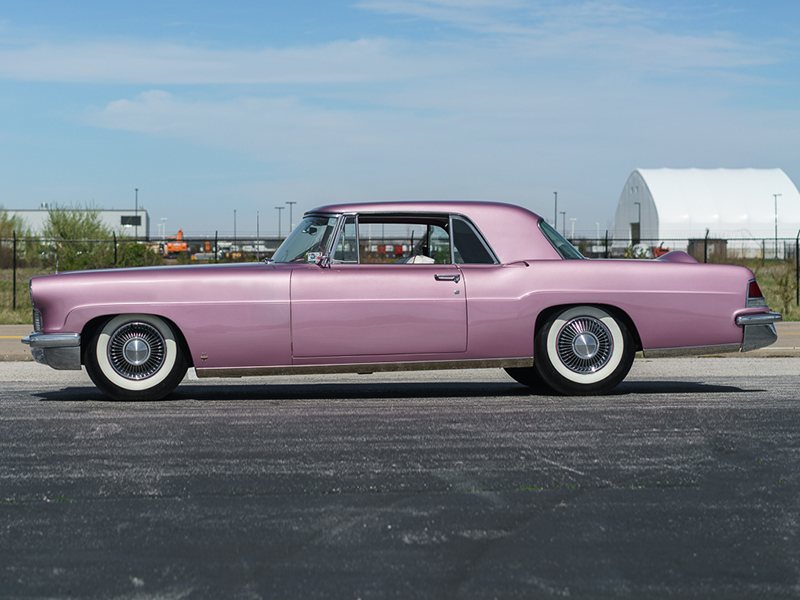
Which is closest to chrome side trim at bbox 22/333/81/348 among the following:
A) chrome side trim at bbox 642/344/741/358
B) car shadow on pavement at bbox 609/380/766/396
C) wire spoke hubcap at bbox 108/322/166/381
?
wire spoke hubcap at bbox 108/322/166/381

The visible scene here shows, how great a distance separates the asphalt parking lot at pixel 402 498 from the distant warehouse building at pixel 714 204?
6533cm

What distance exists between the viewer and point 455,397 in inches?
312

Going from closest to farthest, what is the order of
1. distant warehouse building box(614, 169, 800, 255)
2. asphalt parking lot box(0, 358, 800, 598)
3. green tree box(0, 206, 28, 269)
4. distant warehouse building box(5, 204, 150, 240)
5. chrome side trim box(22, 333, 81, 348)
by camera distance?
asphalt parking lot box(0, 358, 800, 598), chrome side trim box(22, 333, 81, 348), green tree box(0, 206, 28, 269), distant warehouse building box(614, 169, 800, 255), distant warehouse building box(5, 204, 150, 240)

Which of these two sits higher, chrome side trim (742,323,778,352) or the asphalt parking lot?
chrome side trim (742,323,778,352)

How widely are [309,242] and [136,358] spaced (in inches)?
67.3

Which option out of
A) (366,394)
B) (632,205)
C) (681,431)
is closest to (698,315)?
(681,431)

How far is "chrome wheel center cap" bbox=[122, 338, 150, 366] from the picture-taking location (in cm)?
750

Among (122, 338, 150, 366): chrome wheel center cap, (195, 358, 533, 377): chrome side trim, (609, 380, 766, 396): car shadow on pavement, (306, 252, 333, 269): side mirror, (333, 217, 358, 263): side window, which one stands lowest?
(609, 380, 766, 396): car shadow on pavement

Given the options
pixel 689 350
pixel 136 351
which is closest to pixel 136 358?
pixel 136 351

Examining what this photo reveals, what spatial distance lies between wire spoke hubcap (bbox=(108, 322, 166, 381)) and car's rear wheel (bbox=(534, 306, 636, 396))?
3.12m

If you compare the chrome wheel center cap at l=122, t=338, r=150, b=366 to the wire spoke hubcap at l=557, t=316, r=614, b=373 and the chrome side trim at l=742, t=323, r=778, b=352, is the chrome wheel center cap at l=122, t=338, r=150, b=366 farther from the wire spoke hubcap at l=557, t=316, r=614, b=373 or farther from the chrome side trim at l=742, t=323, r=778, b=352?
the chrome side trim at l=742, t=323, r=778, b=352

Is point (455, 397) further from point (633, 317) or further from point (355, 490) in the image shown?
point (355, 490)

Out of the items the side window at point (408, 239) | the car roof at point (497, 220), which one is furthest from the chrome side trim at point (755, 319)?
the side window at point (408, 239)

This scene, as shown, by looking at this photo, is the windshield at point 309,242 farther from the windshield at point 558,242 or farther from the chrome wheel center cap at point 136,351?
the windshield at point 558,242
